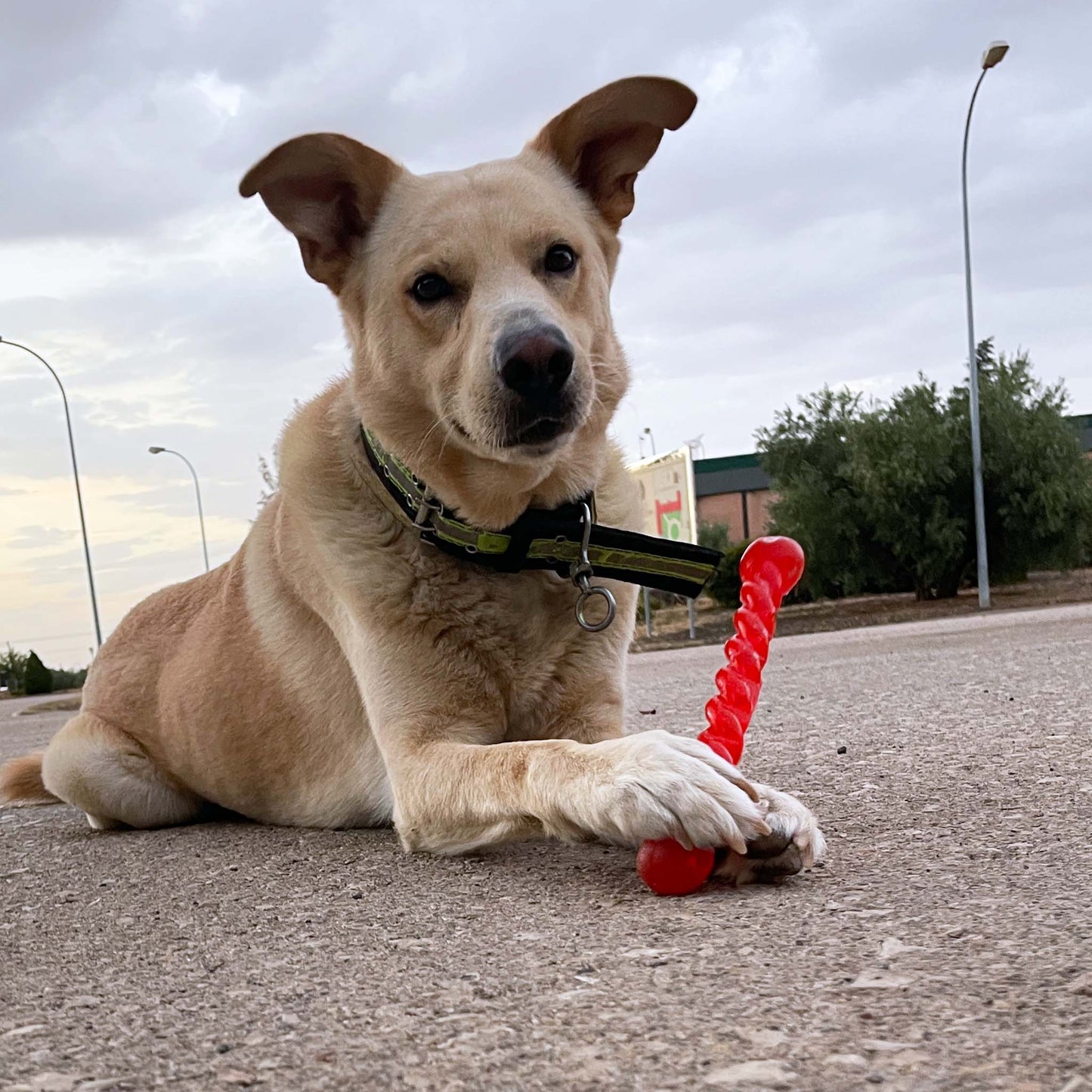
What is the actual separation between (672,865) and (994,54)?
23.9 m

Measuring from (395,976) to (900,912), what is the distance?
0.91 metres

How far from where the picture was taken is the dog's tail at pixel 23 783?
5.11 metres

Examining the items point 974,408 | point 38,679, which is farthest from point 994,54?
point 38,679

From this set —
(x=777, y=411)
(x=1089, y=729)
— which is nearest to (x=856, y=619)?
(x=777, y=411)

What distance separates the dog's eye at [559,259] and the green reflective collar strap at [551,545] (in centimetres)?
69

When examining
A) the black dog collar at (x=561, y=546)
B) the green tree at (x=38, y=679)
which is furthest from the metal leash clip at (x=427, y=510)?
the green tree at (x=38, y=679)

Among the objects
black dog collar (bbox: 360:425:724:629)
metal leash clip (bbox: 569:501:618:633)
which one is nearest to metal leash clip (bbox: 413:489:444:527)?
black dog collar (bbox: 360:425:724:629)

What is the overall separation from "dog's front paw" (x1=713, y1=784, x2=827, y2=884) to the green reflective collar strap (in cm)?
97

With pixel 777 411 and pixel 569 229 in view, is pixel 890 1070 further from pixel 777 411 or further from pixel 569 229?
pixel 777 411

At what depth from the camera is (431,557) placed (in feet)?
11.3

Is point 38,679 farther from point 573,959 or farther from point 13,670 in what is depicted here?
point 573,959

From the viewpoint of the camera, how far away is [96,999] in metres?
2.09

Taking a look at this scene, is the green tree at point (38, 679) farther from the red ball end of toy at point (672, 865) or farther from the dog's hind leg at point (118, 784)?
the red ball end of toy at point (672, 865)

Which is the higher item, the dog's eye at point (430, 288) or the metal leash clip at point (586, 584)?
the dog's eye at point (430, 288)
